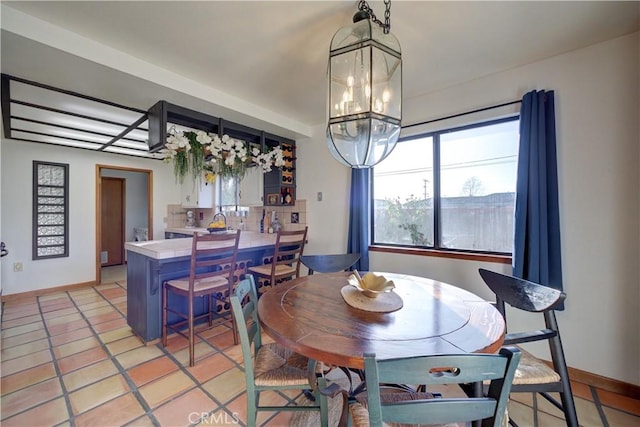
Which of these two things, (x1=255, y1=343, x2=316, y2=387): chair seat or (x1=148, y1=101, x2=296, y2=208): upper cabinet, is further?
(x1=148, y1=101, x2=296, y2=208): upper cabinet

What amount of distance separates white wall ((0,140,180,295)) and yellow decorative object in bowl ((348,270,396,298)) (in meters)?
4.69

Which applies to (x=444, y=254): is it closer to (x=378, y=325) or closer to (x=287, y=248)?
(x=378, y=325)

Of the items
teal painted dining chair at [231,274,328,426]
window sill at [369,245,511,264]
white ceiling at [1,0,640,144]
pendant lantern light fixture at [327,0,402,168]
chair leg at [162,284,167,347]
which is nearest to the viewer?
teal painted dining chair at [231,274,328,426]

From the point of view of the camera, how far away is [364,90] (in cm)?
137

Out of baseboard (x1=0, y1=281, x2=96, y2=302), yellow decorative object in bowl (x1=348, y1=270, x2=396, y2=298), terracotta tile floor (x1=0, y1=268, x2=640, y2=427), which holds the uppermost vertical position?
yellow decorative object in bowl (x1=348, y1=270, x2=396, y2=298)

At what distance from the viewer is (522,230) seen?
6.47 ft

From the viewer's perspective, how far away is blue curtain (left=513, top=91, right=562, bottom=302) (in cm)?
190

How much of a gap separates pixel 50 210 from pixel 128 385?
3564mm

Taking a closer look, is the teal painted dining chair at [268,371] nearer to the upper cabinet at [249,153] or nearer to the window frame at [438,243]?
the window frame at [438,243]

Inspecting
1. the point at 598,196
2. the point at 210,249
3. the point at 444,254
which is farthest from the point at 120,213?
the point at 598,196

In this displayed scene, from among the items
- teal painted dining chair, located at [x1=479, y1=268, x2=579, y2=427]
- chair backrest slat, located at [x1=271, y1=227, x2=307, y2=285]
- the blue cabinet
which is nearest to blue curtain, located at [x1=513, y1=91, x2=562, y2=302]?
teal painted dining chair, located at [x1=479, y1=268, x2=579, y2=427]

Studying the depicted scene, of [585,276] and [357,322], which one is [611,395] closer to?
[585,276]

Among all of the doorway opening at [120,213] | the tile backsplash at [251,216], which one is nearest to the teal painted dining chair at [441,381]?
the tile backsplash at [251,216]

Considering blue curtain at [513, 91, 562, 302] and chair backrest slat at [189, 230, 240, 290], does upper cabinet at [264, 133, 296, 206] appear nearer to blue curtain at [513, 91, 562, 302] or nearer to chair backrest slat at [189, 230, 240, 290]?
chair backrest slat at [189, 230, 240, 290]
